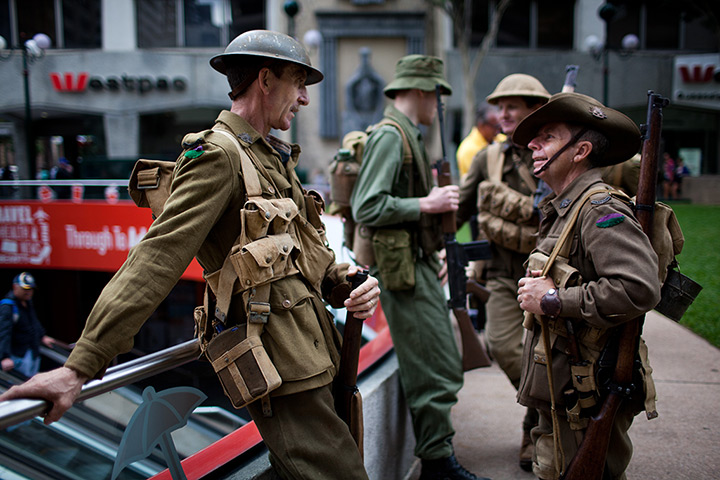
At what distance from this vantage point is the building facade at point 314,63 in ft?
69.2

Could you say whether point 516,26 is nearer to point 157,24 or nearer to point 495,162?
point 157,24

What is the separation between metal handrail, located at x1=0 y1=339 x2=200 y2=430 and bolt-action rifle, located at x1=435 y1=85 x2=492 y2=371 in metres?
1.81

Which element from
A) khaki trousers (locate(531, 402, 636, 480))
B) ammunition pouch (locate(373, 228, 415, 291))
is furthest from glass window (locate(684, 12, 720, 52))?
khaki trousers (locate(531, 402, 636, 480))

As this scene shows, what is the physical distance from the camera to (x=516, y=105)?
3.84 meters

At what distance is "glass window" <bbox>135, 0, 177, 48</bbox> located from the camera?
2212 centimetres

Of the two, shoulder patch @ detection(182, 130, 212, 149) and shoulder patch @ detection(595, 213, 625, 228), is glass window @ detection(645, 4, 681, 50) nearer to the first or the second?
shoulder patch @ detection(595, 213, 625, 228)

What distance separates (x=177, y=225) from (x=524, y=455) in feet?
8.78

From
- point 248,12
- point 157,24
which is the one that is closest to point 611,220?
point 248,12

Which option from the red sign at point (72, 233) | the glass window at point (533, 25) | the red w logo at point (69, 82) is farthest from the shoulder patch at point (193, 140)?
the glass window at point (533, 25)

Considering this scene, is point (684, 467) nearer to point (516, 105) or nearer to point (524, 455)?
point (524, 455)

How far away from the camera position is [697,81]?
77.1ft

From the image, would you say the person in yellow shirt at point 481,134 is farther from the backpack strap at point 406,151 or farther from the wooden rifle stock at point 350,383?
the wooden rifle stock at point 350,383

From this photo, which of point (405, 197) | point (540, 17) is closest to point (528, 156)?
point (405, 197)

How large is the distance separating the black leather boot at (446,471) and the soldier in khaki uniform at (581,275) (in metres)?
0.81
